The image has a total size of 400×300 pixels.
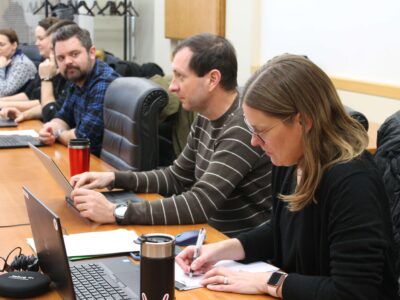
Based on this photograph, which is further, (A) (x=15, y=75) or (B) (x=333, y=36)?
(A) (x=15, y=75)

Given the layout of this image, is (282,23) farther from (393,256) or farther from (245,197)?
(393,256)

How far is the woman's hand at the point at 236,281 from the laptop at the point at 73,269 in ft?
0.59

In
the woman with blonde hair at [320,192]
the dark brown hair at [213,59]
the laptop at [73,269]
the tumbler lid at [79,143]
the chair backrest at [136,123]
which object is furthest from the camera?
the chair backrest at [136,123]

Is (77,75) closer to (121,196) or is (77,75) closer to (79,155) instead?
(79,155)

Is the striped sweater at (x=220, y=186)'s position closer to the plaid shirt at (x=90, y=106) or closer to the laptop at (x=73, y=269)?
the laptop at (x=73, y=269)

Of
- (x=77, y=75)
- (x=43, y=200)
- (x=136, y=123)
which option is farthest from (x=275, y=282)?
(x=77, y=75)

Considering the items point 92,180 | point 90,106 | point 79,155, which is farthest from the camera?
point 90,106

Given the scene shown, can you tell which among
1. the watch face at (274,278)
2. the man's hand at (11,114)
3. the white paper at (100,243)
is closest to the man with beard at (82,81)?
the man's hand at (11,114)

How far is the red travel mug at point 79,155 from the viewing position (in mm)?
2508

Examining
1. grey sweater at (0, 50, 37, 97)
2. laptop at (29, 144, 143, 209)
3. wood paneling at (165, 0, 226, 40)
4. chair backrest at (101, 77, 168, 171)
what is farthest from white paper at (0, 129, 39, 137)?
wood paneling at (165, 0, 226, 40)

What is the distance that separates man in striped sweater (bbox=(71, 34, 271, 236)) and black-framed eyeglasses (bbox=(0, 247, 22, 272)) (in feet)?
1.01

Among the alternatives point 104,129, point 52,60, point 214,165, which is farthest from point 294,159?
point 52,60

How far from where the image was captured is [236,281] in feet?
5.27

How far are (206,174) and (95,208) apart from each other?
37 cm
